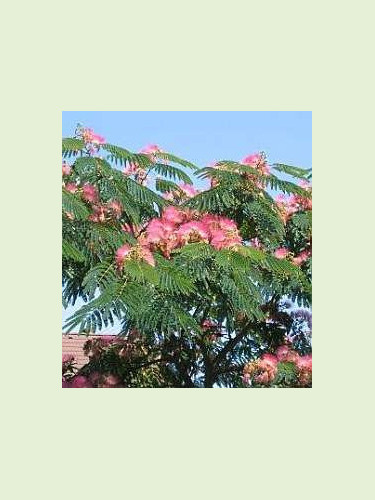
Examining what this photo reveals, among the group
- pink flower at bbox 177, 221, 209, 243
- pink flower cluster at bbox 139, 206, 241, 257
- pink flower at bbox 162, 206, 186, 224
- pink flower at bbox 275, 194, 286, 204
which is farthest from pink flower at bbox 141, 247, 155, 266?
pink flower at bbox 275, 194, 286, 204

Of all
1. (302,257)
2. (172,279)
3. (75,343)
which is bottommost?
(75,343)

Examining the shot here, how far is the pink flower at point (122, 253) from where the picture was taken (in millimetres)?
3516

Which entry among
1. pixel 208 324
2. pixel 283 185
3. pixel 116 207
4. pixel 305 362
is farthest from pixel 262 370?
pixel 116 207

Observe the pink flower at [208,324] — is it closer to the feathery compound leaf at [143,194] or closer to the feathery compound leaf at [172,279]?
the feathery compound leaf at [172,279]

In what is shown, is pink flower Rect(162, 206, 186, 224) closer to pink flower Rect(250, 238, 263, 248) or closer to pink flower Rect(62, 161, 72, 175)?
pink flower Rect(250, 238, 263, 248)

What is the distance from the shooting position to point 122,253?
139 inches

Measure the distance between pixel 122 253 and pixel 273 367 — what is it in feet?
2.85

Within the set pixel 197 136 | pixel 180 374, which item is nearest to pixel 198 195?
pixel 197 136

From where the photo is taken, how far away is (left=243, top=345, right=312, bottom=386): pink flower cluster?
3893 millimetres

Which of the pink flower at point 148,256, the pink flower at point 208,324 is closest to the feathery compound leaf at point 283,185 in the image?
the pink flower at point 208,324

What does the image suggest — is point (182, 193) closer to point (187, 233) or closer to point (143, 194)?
point (143, 194)

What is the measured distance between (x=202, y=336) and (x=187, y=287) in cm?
50

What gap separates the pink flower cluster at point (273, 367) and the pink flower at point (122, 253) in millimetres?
827
